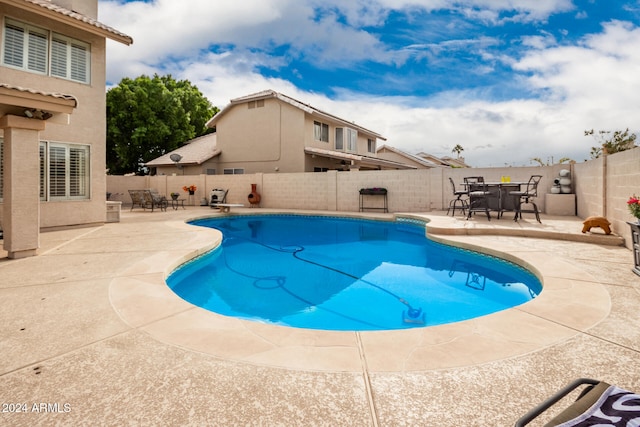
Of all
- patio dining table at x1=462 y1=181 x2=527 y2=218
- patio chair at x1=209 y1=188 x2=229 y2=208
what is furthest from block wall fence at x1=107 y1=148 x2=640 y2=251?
patio dining table at x1=462 y1=181 x2=527 y2=218

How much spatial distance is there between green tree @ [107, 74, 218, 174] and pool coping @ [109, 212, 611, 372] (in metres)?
24.6

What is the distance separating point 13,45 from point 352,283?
960 centimetres

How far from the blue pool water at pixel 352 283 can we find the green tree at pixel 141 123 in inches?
814

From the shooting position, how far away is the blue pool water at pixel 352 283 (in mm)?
3939

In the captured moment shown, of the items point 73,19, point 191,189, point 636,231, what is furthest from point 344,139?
point 636,231

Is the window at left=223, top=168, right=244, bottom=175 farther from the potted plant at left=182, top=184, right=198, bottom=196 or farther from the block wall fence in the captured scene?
the potted plant at left=182, top=184, right=198, bottom=196

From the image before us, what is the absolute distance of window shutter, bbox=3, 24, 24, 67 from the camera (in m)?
7.22

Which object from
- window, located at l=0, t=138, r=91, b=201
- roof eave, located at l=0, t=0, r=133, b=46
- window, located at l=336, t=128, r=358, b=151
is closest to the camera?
roof eave, located at l=0, t=0, r=133, b=46

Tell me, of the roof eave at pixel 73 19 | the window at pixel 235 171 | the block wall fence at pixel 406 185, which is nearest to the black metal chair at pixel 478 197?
the block wall fence at pixel 406 185

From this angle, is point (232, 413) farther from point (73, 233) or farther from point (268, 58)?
point (268, 58)

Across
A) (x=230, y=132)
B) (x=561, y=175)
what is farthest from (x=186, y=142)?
(x=561, y=175)

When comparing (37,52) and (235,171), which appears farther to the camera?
(235,171)

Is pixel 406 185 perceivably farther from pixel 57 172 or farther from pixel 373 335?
pixel 57 172

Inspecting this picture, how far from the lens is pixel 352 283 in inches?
203
